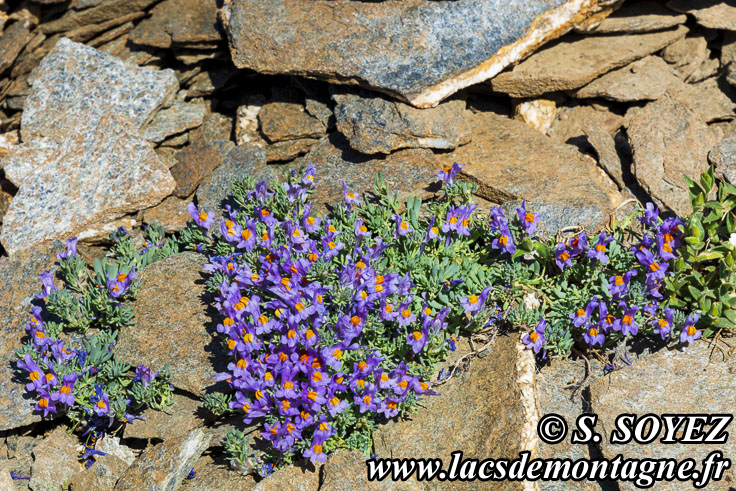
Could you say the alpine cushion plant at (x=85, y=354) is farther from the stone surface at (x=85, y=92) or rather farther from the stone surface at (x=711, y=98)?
the stone surface at (x=711, y=98)

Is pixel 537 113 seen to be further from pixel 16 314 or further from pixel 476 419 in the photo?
pixel 16 314

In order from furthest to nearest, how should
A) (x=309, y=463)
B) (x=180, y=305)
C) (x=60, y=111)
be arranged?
(x=60, y=111), (x=180, y=305), (x=309, y=463)

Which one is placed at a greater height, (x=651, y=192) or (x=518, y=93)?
(x=518, y=93)

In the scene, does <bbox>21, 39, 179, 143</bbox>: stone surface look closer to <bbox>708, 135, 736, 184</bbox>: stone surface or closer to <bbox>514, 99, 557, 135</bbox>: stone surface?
<bbox>514, 99, 557, 135</bbox>: stone surface

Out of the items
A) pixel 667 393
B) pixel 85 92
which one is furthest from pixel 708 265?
pixel 85 92

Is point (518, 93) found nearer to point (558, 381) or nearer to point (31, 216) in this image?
point (558, 381)

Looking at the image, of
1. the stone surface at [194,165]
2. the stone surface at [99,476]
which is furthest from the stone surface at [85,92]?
the stone surface at [99,476]

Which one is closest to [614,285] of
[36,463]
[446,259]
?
[446,259]
